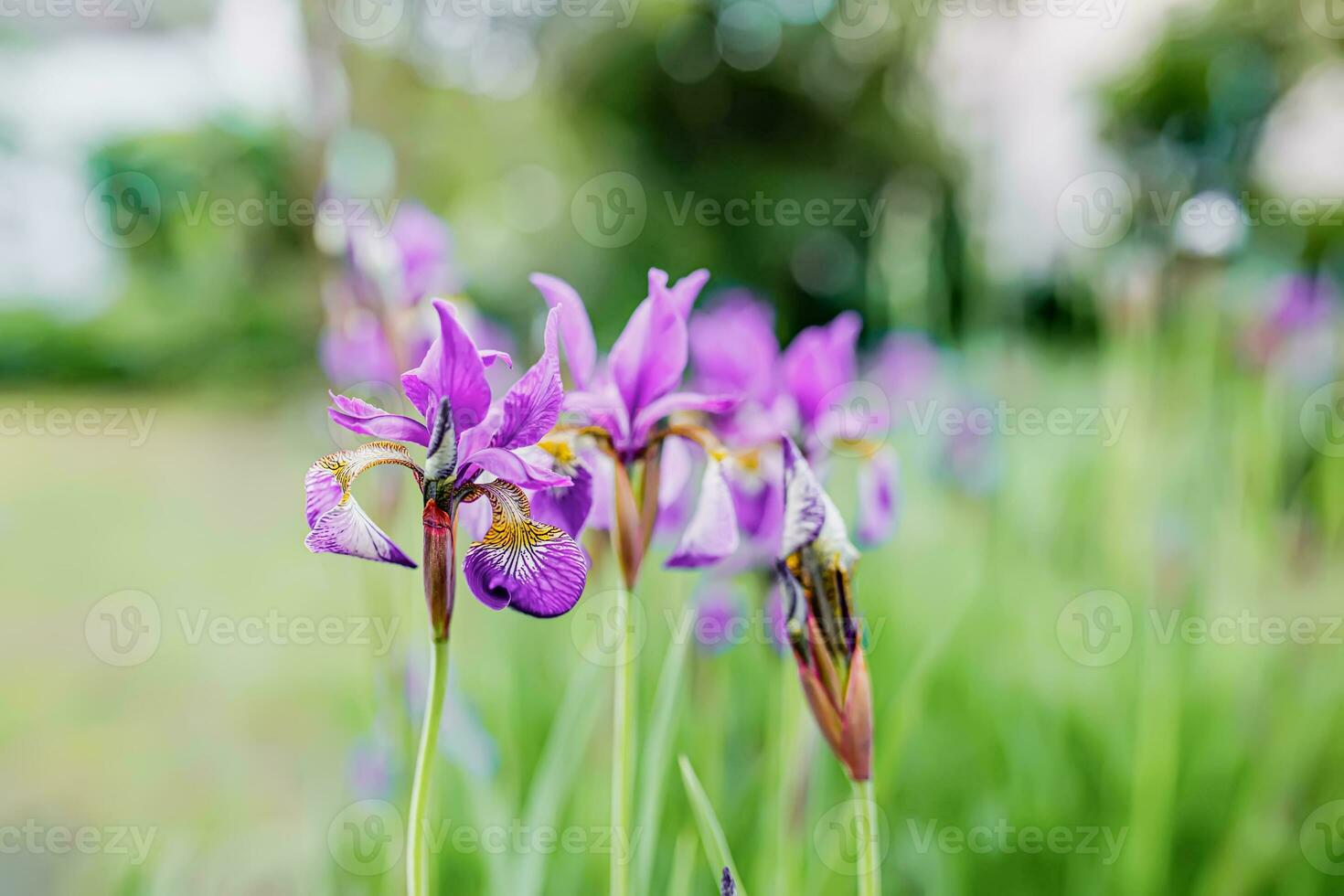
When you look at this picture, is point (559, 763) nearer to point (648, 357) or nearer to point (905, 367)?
point (648, 357)

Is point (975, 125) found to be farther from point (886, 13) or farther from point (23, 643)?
point (886, 13)

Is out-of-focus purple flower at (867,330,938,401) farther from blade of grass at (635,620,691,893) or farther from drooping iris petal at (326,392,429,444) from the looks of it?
drooping iris petal at (326,392,429,444)

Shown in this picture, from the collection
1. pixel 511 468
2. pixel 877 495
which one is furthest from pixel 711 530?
pixel 877 495

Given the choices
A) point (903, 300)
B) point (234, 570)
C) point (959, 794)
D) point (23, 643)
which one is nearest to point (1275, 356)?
point (903, 300)

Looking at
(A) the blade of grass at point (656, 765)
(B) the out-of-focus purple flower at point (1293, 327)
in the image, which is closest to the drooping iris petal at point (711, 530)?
(A) the blade of grass at point (656, 765)

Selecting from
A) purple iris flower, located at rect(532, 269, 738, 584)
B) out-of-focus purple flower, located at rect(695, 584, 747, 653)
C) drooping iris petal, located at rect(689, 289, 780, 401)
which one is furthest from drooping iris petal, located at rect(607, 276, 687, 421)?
out-of-focus purple flower, located at rect(695, 584, 747, 653)

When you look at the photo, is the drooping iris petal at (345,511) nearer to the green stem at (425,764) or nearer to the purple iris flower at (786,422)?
the green stem at (425,764)

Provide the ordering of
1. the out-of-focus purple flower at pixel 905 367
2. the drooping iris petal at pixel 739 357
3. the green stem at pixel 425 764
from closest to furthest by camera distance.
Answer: the green stem at pixel 425 764 → the drooping iris petal at pixel 739 357 → the out-of-focus purple flower at pixel 905 367
